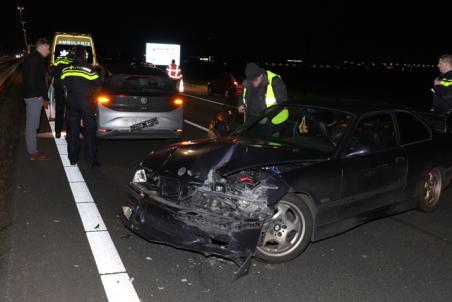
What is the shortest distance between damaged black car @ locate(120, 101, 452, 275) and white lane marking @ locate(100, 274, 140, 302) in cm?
43

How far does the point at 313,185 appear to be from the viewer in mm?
4422

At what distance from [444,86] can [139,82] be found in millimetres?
5372

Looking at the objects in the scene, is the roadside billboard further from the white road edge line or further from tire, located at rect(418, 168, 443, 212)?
tire, located at rect(418, 168, 443, 212)

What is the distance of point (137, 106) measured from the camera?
29.6 feet

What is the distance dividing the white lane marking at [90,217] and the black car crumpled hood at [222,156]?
36.4 inches

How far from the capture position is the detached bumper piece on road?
3.96 metres

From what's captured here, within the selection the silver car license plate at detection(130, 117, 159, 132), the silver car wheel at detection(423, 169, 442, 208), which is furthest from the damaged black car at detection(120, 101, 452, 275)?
the silver car license plate at detection(130, 117, 159, 132)

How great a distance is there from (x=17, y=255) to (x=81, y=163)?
3.89 meters

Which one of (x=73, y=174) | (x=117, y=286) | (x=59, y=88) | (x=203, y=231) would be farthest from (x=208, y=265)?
(x=59, y=88)

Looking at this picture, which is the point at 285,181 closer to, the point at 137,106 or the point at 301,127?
the point at 301,127

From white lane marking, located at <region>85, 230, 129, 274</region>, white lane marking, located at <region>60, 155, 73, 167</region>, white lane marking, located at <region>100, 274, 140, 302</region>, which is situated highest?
white lane marking, located at <region>100, 274, 140, 302</region>

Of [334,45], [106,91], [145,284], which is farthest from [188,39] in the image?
[145,284]

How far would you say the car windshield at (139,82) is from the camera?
30.1 ft

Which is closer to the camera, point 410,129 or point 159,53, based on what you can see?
point 410,129
